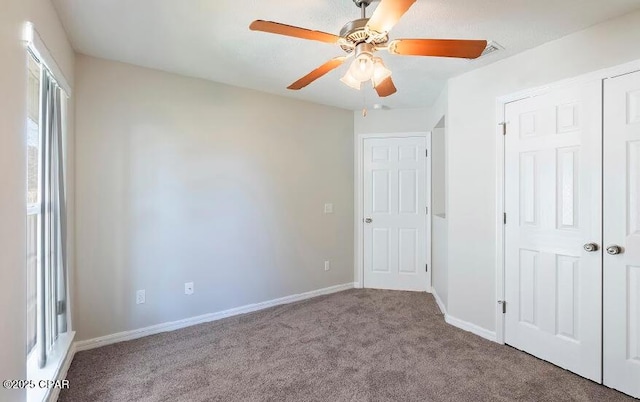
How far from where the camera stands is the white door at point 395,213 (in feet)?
13.9

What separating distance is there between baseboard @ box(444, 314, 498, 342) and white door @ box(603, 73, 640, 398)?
2.58 ft

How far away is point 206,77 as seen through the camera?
10.3 ft

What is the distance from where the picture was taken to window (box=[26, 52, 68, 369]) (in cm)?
197

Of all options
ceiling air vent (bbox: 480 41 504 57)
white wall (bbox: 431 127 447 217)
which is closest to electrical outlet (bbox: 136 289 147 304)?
white wall (bbox: 431 127 447 217)

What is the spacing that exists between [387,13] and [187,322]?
306 cm

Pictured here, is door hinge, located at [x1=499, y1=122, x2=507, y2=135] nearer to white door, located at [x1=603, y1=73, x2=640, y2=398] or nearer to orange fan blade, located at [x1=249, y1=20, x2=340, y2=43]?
white door, located at [x1=603, y1=73, x2=640, y2=398]

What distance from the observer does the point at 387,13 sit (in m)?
1.36

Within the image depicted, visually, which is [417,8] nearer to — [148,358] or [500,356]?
[500,356]

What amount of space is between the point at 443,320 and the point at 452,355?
0.74 metres

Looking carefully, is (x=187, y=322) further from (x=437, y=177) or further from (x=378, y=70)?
(x=437, y=177)

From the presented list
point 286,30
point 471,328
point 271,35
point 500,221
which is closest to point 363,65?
point 286,30

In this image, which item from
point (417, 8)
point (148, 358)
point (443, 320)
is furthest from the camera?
point (443, 320)

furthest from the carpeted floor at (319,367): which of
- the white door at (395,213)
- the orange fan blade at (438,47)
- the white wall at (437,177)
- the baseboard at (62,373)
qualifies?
the orange fan blade at (438,47)

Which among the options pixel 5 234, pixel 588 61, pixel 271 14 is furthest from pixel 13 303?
pixel 588 61
